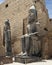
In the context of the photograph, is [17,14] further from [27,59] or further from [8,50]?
[27,59]

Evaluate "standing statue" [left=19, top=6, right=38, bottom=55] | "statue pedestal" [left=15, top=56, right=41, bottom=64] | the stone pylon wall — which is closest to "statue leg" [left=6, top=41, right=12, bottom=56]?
Result: "standing statue" [left=19, top=6, right=38, bottom=55]

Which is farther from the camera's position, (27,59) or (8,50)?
(8,50)

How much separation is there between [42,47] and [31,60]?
947mm

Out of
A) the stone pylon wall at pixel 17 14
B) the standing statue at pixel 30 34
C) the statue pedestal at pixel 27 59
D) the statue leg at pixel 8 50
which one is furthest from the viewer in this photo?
the stone pylon wall at pixel 17 14

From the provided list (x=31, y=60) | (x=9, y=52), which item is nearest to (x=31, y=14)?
(x=31, y=60)

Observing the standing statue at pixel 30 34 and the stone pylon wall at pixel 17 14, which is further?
the stone pylon wall at pixel 17 14

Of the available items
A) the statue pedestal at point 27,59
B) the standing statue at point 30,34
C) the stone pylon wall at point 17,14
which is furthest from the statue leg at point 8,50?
the statue pedestal at point 27,59

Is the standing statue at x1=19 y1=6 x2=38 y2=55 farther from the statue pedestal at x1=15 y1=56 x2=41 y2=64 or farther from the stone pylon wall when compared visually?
the stone pylon wall

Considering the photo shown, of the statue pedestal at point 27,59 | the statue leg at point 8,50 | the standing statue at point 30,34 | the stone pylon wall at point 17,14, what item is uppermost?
the stone pylon wall at point 17,14

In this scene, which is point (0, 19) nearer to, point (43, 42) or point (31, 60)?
point (43, 42)

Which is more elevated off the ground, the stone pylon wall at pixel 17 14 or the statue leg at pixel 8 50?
the stone pylon wall at pixel 17 14

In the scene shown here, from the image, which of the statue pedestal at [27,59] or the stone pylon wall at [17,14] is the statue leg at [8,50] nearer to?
the stone pylon wall at [17,14]

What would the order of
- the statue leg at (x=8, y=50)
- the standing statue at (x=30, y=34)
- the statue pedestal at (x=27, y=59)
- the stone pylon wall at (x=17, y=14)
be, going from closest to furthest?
1. the statue pedestal at (x=27, y=59)
2. the standing statue at (x=30, y=34)
3. the statue leg at (x=8, y=50)
4. the stone pylon wall at (x=17, y=14)

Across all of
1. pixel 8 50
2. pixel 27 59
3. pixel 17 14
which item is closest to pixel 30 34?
pixel 27 59
